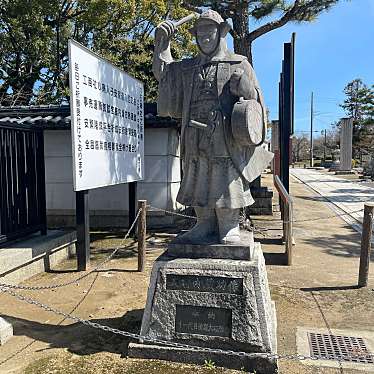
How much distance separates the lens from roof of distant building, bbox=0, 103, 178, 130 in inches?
360

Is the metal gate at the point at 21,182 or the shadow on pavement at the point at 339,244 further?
the shadow on pavement at the point at 339,244

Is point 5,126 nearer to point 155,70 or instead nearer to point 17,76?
point 155,70

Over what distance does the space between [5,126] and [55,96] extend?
512 inches

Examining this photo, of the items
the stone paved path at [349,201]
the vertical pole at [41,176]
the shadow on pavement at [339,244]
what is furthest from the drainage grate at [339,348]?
the stone paved path at [349,201]

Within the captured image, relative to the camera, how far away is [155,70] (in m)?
3.75

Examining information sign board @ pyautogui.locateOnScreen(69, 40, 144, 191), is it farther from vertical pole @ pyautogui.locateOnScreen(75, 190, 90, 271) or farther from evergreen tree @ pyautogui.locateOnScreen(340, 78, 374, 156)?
evergreen tree @ pyautogui.locateOnScreen(340, 78, 374, 156)

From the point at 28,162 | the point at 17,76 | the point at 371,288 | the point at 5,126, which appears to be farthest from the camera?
the point at 17,76

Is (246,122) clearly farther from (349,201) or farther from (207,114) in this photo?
(349,201)

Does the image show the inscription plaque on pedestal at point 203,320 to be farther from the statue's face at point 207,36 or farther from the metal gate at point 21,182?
the metal gate at point 21,182

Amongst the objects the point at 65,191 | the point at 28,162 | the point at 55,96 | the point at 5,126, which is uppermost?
the point at 55,96

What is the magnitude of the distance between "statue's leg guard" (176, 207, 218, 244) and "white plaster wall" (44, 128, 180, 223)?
610 cm

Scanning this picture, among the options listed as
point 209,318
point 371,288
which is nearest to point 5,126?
point 209,318

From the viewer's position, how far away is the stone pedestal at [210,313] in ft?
10.8

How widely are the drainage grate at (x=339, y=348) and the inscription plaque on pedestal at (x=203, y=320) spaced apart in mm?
831
